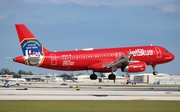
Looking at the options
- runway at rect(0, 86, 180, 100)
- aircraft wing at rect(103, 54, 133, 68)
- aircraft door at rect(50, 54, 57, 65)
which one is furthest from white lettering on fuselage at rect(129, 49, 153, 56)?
runway at rect(0, 86, 180, 100)

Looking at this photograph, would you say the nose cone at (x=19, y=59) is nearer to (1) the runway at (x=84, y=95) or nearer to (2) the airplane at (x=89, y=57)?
(2) the airplane at (x=89, y=57)

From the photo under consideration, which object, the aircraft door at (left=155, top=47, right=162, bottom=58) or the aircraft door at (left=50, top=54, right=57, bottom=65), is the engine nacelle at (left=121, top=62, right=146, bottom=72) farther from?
the aircraft door at (left=50, top=54, right=57, bottom=65)

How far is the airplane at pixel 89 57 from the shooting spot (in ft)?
242

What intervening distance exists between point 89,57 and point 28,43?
1103 cm

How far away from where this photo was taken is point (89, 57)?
7656 centimetres

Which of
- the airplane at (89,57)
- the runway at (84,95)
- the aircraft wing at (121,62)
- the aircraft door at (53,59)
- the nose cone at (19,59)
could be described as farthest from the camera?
the aircraft door at (53,59)

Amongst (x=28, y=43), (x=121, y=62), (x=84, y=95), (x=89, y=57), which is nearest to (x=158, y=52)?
(x=121, y=62)

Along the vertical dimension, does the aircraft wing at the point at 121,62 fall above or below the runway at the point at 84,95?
above

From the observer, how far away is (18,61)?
73062mm
